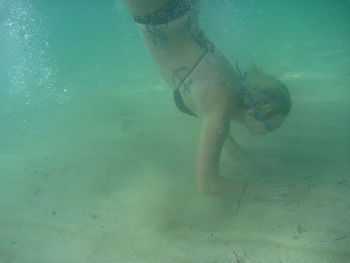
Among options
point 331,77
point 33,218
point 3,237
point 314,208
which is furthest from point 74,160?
point 331,77

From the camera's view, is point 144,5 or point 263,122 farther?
point 144,5

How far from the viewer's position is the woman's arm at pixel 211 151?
3.54 meters

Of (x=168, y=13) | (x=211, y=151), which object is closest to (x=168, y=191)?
(x=211, y=151)

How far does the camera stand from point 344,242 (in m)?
3.05

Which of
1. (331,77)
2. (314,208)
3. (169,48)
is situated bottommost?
(331,77)

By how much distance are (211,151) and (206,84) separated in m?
0.92

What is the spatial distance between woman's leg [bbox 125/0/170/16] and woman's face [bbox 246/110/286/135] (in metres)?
2.11

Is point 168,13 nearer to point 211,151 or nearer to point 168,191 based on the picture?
point 211,151

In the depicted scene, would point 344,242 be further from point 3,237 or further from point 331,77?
point 331,77

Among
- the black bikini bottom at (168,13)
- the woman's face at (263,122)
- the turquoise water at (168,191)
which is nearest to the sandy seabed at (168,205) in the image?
the turquoise water at (168,191)

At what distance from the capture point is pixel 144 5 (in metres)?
4.41

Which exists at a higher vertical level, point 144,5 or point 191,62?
point 144,5

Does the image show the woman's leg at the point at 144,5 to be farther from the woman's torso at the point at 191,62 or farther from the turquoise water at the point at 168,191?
the turquoise water at the point at 168,191

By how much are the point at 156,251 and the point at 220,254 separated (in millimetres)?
740
